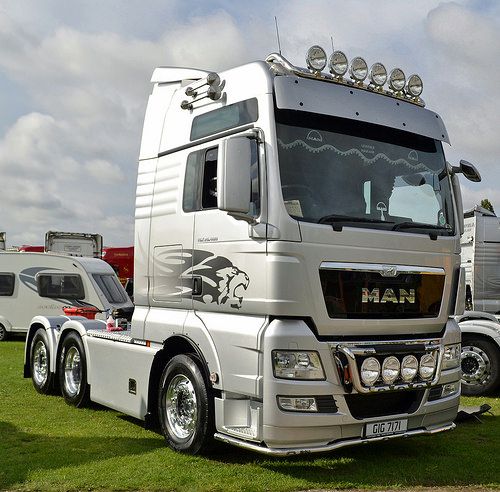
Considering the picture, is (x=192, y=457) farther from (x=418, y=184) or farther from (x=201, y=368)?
(x=418, y=184)

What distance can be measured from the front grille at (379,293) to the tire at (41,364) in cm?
533

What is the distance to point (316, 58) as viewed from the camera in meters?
6.22

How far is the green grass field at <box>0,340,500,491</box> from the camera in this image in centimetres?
568

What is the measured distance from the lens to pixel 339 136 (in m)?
6.07

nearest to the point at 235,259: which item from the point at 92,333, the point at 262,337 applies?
the point at 262,337

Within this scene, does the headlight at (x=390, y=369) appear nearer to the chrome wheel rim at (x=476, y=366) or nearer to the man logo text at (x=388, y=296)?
the man logo text at (x=388, y=296)

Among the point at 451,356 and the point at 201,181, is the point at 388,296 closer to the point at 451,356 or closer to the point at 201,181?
the point at 451,356

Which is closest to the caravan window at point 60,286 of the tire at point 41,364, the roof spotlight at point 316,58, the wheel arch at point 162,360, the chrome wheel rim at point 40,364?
the tire at point 41,364

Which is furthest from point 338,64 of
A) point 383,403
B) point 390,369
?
point 383,403

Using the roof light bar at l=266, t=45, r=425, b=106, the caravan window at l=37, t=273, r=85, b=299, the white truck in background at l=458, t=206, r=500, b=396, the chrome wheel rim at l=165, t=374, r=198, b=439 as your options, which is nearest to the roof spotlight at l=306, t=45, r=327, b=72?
the roof light bar at l=266, t=45, r=425, b=106

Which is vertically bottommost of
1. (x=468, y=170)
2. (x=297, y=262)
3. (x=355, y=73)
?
(x=297, y=262)

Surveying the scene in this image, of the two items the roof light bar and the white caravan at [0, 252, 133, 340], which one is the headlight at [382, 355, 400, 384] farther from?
the white caravan at [0, 252, 133, 340]

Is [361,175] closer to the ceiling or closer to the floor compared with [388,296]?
closer to the ceiling

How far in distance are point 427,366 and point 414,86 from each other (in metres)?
2.79
